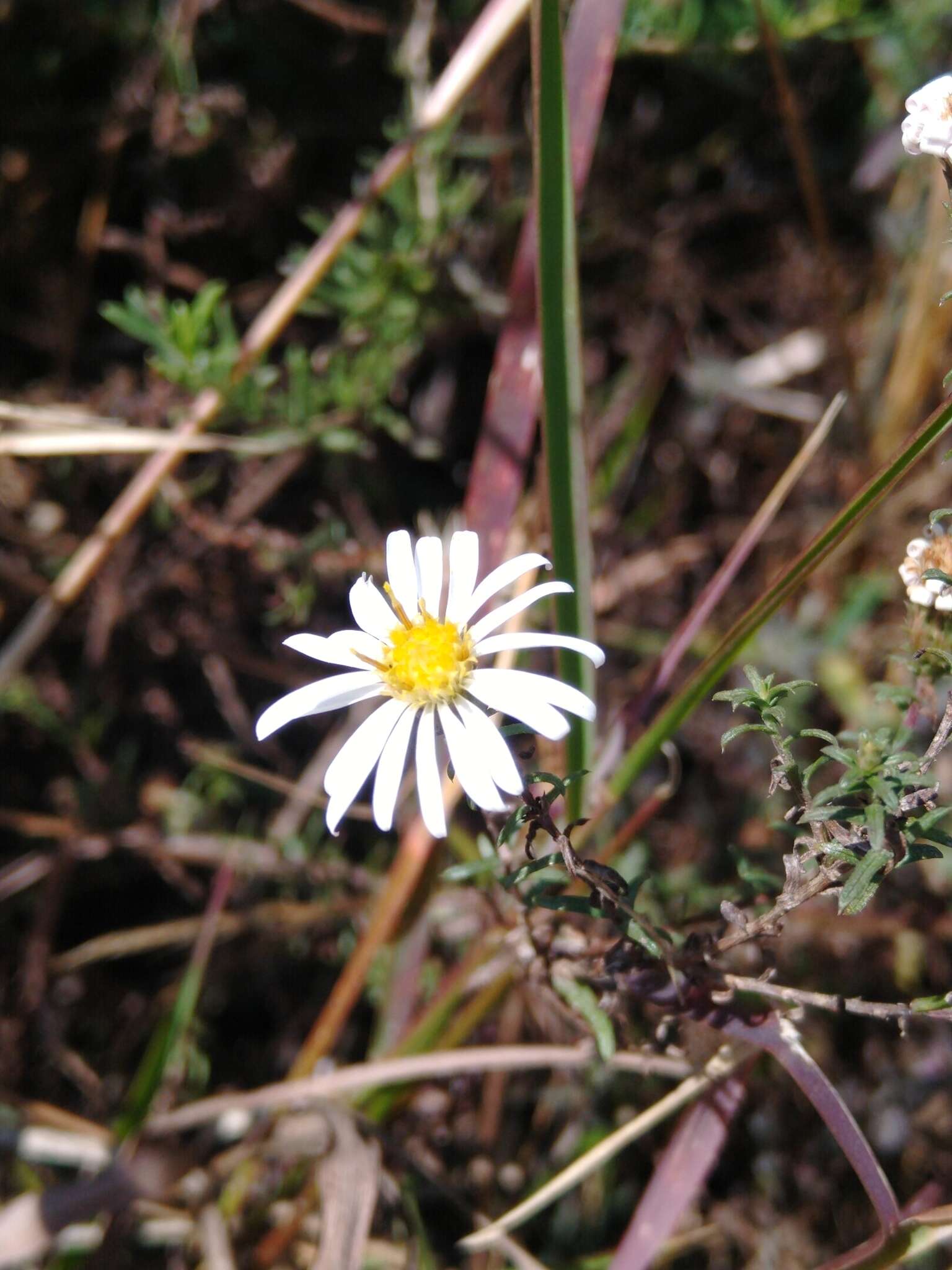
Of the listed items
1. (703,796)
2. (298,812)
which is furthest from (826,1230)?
(298,812)

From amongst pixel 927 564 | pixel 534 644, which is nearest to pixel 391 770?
pixel 534 644

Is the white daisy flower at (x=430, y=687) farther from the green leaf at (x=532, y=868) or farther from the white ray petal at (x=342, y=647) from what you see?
the green leaf at (x=532, y=868)

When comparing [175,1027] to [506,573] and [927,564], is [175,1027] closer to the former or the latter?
[506,573]

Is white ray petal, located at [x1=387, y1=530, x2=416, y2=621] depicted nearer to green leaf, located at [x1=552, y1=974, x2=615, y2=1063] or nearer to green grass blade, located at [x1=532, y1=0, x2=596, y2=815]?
green grass blade, located at [x1=532, y1=0, x2=596, y2=815]

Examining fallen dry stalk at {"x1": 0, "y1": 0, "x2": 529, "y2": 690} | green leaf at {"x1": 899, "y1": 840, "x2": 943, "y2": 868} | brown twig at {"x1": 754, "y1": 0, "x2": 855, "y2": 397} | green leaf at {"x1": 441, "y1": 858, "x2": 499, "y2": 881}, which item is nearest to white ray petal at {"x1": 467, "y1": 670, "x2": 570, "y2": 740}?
green leaf at {"x1": 441, "y1": 858, "x2": 499, "y2": 881}

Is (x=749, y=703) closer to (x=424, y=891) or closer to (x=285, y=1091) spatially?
(x=424, y=891)
